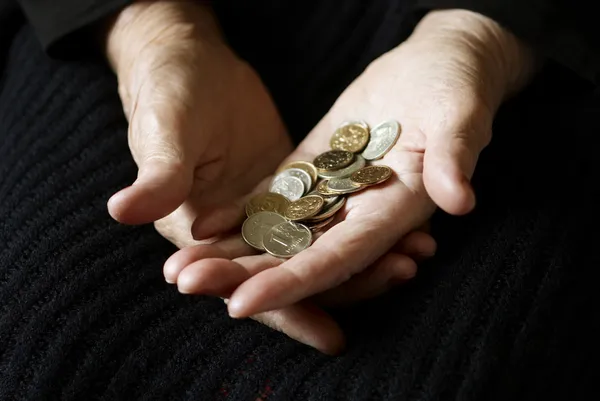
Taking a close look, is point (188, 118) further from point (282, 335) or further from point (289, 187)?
point (282, 335)

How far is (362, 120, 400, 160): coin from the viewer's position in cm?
92

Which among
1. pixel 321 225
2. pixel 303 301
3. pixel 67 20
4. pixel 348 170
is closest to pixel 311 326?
pixel 303 301

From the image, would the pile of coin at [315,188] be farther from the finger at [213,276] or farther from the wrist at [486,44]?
the wrist at [486,44]

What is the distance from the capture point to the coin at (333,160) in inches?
37.5

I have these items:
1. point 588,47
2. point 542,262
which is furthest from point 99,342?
point 588,47

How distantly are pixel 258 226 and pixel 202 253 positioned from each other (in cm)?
12

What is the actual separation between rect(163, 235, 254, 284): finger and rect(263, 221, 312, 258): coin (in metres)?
0.03

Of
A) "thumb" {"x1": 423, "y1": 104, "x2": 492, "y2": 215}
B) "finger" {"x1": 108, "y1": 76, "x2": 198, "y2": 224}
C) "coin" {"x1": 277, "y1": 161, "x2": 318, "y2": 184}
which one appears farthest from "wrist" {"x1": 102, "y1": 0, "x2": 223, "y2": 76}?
"thumb" {"x1": 423, "y1": 104, "x2": 492, "y2": 215}

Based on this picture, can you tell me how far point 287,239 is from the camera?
830 mm

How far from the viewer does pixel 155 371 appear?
0.79 m

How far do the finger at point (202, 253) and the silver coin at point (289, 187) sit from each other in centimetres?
11

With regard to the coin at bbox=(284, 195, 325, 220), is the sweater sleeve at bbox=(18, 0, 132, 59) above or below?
above

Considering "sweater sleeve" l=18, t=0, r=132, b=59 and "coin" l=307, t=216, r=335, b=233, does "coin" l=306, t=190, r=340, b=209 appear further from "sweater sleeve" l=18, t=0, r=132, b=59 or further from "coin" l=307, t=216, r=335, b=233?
"sweater sleeve" l=18, t=0, r=132, b=59

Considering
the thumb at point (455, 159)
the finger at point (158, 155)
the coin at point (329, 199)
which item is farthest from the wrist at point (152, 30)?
the thumb at point (455, 159)
